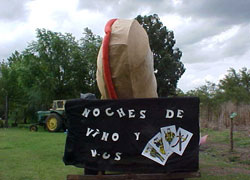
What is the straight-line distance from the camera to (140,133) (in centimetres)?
437

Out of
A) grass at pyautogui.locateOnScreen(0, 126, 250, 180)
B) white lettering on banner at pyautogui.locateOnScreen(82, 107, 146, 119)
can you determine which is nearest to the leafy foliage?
grass at pyautogui.locateOnScreen(0, 126, 250, 180)

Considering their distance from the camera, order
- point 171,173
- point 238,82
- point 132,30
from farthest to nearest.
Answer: point 238,82, point 132,30, point 171,173

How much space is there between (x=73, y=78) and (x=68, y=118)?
25.0 m

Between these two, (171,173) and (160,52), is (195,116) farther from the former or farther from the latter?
(160,52)

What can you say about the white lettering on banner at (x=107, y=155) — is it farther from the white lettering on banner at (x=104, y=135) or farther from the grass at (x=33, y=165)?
the grass at (x=33, y=165)

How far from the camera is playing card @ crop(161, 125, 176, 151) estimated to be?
4.36 m

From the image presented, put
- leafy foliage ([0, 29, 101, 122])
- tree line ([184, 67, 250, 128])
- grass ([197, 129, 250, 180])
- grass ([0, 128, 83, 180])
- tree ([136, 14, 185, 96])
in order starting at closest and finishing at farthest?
grass ([0, 128, 83, 180]) → grass ([197, 129, 250, 180]) → tree line ([184, 67, 250, 128]) → leafy foliage ([0, 29, 101, 122]) → tree ([136, 14, 185, 96])

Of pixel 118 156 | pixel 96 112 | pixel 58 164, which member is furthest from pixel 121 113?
pixel 58 164

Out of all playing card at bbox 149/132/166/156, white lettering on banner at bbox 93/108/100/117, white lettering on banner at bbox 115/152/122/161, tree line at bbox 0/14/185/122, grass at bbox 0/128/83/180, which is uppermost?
tree line at bbox 0/14/185/122

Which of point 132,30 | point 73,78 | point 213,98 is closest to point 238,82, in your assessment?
point 213,98

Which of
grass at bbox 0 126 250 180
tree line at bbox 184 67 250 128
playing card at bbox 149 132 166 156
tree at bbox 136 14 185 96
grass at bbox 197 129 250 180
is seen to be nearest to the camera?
playing card at bbox 149 132 166 156

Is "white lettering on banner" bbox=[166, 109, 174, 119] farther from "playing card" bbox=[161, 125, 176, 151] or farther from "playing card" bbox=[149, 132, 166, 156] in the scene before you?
"playing card" bbox=[149, 132, 166, 156]

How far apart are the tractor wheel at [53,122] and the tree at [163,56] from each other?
1537 cm

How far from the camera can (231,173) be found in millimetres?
7824
